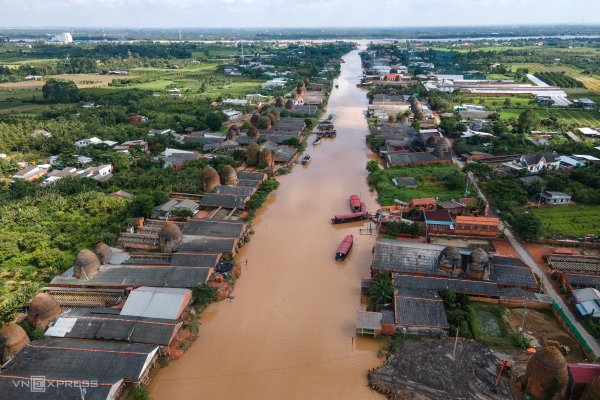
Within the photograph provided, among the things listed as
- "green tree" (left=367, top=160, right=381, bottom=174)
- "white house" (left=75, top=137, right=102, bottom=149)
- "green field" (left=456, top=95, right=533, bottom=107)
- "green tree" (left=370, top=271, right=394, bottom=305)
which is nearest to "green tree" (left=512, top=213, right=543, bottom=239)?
"green tree" (left=370, top=271, right=394, bottom=305)

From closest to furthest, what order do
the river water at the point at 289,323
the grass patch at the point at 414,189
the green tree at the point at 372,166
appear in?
the river water at the point at 289,323 < the grass patch at the point at 414,189 < the green tree at the point at 372,166

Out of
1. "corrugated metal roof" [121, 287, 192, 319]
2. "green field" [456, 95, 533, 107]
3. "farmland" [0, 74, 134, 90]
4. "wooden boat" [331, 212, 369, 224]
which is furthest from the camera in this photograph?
"farmland" [0, 74, 134, 90]

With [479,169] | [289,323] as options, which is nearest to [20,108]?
[289,323]

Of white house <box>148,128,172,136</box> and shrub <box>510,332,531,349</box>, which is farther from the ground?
white house <box>148,128,172,136</box>

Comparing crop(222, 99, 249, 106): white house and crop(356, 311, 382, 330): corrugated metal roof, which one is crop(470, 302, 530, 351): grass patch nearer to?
crop(356, 311, 382, 330): corrugated metal roof

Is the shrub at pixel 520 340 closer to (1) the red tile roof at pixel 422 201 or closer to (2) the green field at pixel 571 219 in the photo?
(2) the green field at pixel 571 219

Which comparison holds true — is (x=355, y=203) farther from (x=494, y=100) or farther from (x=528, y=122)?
(x=494, y=100)

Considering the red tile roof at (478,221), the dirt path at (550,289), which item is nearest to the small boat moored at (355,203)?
the red tile roof at (478,221)

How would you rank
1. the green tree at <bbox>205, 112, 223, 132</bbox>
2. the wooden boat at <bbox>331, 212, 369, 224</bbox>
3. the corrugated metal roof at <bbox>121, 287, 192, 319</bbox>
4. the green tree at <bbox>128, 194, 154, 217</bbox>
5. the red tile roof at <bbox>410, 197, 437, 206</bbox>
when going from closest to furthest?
the corrugated metal roof at <bbox>121, 287, 192, 319</bbox>, the green tree at <bbox>128, 194, 154, 217</bbox>, the wooden boat at <bbox>331, 212, 369, 224</bbox>, the red tile roof at <bbox>410, 197, 437, 206</bbox>, the green tree at <bbox>205, 112, 223, 132</bbox>
